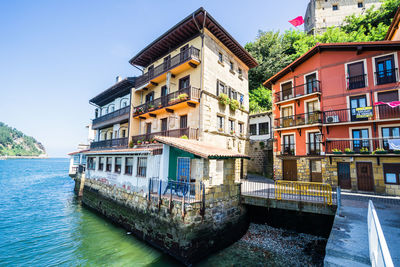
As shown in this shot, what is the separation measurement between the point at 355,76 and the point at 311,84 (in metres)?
3.46

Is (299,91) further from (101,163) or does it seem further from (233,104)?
(101,163)

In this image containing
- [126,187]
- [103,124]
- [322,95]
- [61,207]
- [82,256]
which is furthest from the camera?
[103,124]

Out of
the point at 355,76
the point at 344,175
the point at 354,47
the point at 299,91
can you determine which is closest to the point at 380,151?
the point at 344,175

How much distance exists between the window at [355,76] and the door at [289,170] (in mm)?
8644

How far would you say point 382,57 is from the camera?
50.5 feet

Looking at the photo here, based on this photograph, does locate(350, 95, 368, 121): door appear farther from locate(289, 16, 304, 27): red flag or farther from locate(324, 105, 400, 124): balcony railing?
locate(289, 16, 304, 27): red flag

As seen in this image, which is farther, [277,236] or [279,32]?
[279,32]

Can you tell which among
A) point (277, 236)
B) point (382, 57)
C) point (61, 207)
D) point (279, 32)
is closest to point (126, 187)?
point (61, 207)

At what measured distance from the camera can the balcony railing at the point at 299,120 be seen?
17462 millimetres

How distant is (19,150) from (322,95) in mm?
207309

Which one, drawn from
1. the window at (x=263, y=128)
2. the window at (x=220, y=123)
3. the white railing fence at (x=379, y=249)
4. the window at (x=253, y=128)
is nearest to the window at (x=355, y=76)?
the window at (x=263, y=128)

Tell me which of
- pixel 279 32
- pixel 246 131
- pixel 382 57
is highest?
pixel 279 32

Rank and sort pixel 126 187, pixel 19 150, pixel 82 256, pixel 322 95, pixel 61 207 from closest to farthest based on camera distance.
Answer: pixel 82 256
pixel 126 187
pixel 322 95
pixel 61 207
pixel 19 150

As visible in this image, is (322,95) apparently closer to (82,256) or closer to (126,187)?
(126,187)
